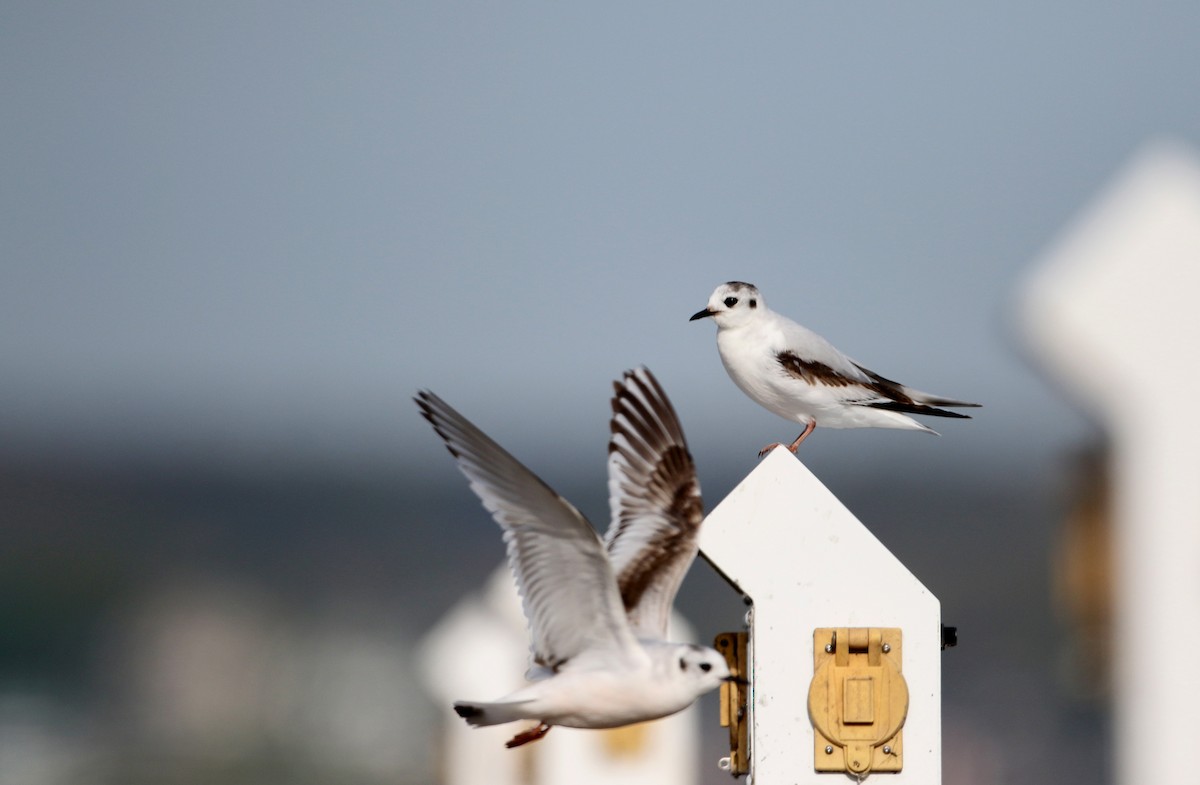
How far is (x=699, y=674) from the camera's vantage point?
3.56 m

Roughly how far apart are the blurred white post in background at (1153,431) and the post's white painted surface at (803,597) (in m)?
2.19

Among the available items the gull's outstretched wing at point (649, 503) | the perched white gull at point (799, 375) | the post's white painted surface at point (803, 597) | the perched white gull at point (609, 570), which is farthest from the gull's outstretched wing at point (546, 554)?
the perched white gull at point (799, 375)

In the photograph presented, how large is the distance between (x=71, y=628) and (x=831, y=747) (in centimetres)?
6272

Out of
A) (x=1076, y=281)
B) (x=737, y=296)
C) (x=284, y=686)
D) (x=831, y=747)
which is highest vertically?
(x=284, y=686)

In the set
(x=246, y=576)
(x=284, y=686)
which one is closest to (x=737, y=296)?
(x=284, y=686)

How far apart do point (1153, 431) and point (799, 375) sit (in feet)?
10.2

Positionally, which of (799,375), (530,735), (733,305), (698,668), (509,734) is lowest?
(530,735)

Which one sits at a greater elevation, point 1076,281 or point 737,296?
point 737,296

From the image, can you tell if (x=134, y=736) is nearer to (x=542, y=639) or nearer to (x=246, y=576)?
(x=246, y=576)

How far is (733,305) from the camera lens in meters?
5.40

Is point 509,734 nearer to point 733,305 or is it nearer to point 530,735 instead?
point 733,305

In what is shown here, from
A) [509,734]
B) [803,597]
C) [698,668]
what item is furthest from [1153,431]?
[509,734]

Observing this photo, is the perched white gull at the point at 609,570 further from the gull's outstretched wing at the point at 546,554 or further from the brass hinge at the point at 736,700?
the brass hinge at the point at 736,700

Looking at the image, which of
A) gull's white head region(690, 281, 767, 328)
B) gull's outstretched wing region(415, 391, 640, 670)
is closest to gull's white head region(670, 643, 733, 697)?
gull's outstretched wing region(415, 391, 640, 670)
